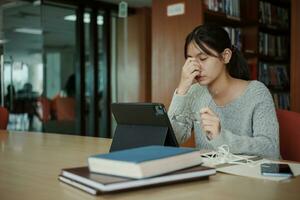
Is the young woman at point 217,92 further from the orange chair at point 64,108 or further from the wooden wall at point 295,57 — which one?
the orange chair at point 64,108

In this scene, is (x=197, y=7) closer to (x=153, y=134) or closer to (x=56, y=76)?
(x=153, y=134)

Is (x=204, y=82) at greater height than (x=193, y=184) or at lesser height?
greater

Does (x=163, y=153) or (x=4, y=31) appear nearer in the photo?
(x=163, y=153)

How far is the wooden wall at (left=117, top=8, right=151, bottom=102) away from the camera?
5977 mm

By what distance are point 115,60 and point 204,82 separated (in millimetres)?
4581

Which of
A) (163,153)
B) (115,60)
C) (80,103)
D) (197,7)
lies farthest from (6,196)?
(115,60)

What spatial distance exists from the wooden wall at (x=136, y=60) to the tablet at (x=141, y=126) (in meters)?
4.66

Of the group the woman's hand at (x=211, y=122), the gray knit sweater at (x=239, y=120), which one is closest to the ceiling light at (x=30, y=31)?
the gray knit sweater at (x=239, y=120)

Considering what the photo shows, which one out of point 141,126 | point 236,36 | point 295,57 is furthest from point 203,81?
point 236,36

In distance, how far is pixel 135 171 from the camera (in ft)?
2.56

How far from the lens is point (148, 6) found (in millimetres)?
6051

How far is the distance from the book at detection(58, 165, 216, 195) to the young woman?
0.60 meters

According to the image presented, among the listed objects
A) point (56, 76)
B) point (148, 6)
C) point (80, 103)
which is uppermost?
point (148, 6)

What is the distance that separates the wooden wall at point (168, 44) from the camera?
3438 millimetres
